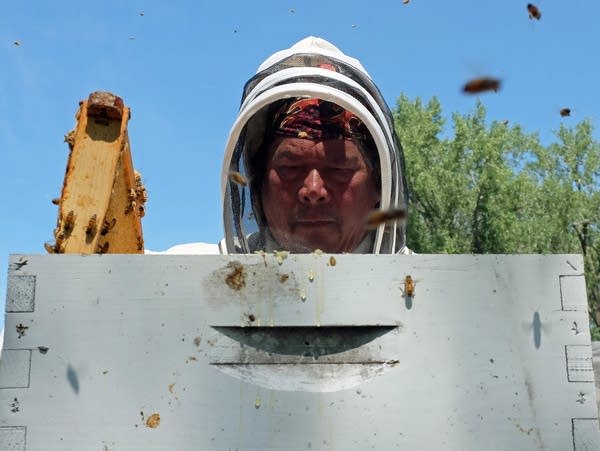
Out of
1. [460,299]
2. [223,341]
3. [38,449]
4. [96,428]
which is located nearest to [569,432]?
[460,299]

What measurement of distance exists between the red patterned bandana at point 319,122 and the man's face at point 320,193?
0.04 meters

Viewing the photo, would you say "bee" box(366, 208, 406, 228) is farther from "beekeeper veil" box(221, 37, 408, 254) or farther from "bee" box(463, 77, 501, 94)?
"bee" box(463, 77, 501, 94)

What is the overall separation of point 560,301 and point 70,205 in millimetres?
1378

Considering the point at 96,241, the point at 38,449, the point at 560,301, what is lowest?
the point at 38,449

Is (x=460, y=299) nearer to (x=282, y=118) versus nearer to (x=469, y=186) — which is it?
(x=282, y=118)

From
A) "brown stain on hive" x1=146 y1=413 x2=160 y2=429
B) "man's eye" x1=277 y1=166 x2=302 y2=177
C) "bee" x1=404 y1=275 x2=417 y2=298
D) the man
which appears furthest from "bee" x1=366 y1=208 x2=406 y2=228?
"brown stain on hive" x1=146 y1=413 x2=160 y2=429

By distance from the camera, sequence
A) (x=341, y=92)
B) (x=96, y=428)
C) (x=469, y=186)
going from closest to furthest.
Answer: (x=96, y=428), (x=341, y=92), (x=469, y=186)

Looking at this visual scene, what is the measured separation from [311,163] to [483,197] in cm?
1692

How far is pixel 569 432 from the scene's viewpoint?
1530 millimetres

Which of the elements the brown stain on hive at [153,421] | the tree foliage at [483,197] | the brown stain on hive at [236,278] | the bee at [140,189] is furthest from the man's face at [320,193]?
the tree foliage at [483,197]

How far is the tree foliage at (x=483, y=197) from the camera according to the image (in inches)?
727

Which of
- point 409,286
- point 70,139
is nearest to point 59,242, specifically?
point 70,139

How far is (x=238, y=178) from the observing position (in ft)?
8.94

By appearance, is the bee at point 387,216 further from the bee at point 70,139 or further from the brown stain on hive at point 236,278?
the bee at point 70,139
